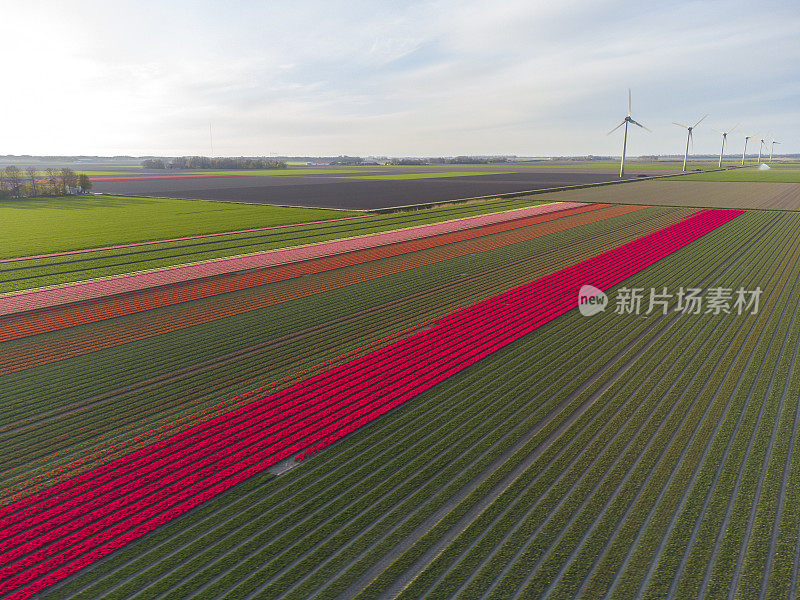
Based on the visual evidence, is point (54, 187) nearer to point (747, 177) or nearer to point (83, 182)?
point (83, 182)

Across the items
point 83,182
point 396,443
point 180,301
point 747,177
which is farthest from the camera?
point 747,177

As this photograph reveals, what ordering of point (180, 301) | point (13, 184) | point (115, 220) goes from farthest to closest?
point (13, 184)
point (115, 220)
point (180, 301)

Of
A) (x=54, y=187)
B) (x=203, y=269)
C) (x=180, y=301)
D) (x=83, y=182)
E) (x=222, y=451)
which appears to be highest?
(x=83, y=182)

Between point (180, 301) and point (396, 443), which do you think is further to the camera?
point (180, 301)

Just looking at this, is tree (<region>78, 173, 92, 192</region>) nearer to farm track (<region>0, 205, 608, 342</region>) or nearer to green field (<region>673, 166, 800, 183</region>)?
farm track (<region>0, 205, 608, 342</region>)

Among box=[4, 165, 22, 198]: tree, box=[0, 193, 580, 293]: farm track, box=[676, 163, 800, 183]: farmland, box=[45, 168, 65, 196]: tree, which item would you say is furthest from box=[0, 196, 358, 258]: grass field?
box=[676, 163, 800, 183]: farmland

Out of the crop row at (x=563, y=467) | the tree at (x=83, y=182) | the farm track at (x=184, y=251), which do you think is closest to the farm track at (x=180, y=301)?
the farm track at (x=184, y=251)

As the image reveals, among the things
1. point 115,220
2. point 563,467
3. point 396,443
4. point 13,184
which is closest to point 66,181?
point 13,184

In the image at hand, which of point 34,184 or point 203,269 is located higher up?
point 34,184
